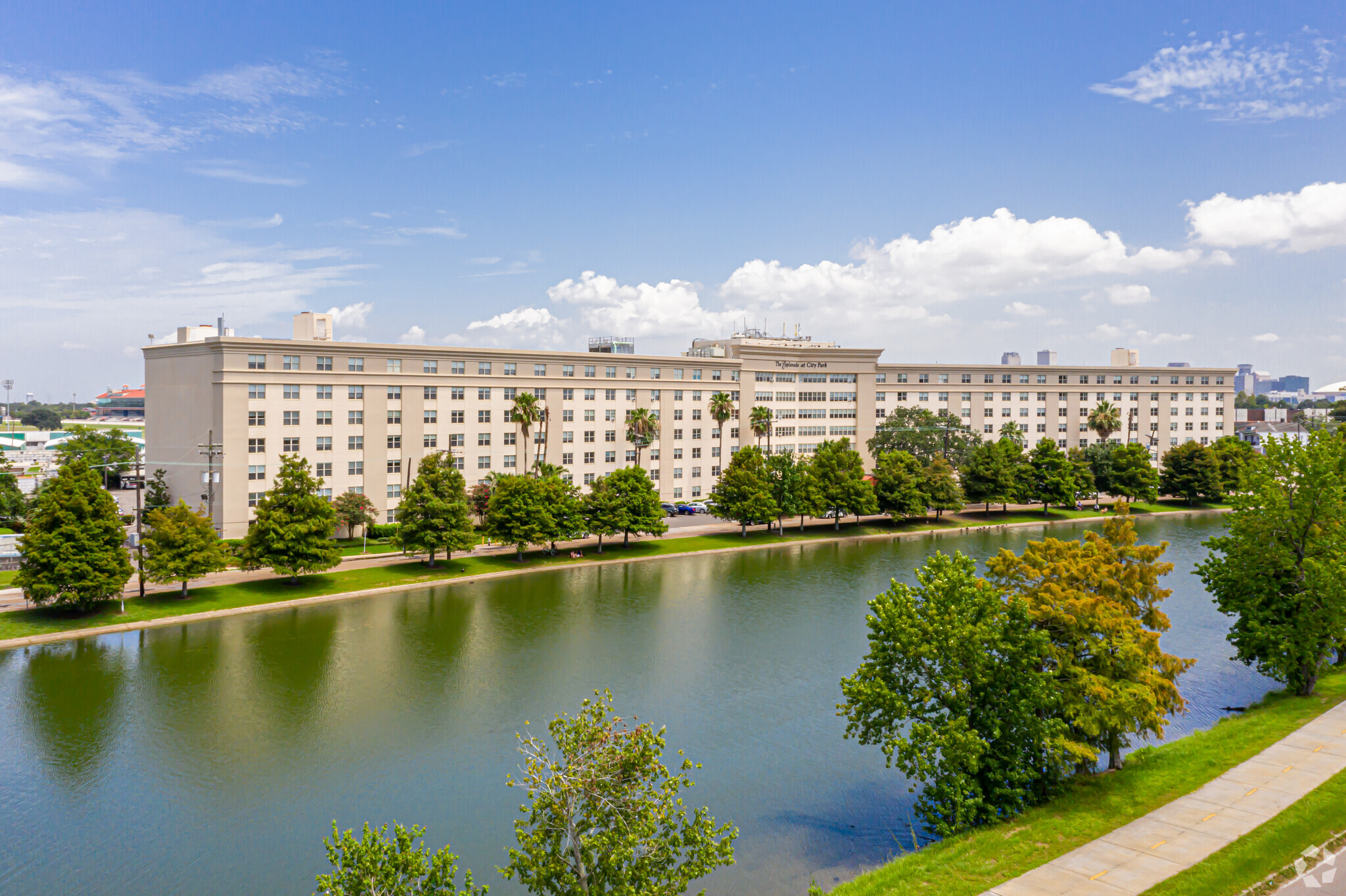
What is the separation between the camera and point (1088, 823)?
74.7 feet

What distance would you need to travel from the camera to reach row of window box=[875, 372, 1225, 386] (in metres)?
117

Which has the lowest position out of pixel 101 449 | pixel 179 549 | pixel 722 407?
pixel 179 549

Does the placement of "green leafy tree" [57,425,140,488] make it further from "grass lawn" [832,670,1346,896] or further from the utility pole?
"grass lawn" [832,670,1346,896]

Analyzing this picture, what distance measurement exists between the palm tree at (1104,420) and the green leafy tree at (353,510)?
9214 centimetres

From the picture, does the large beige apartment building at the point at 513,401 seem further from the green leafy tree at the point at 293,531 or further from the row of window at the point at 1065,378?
the green leafy tree at the point at 293,531

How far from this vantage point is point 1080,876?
19625mm

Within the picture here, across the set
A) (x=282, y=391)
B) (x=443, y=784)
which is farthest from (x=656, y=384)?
(x=443, y=784)

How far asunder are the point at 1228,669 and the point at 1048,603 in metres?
22.4

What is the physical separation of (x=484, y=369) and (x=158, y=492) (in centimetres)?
2991

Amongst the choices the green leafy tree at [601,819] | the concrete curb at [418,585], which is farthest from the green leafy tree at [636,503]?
the green leafy tree at [601,819]

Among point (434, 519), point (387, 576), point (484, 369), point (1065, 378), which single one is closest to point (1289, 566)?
point (434, 519)

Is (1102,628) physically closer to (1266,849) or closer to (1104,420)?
(1266,849)

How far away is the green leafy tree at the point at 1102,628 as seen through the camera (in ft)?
80.3

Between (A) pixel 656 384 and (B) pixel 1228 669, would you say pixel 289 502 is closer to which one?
(A) pixel 656 384
